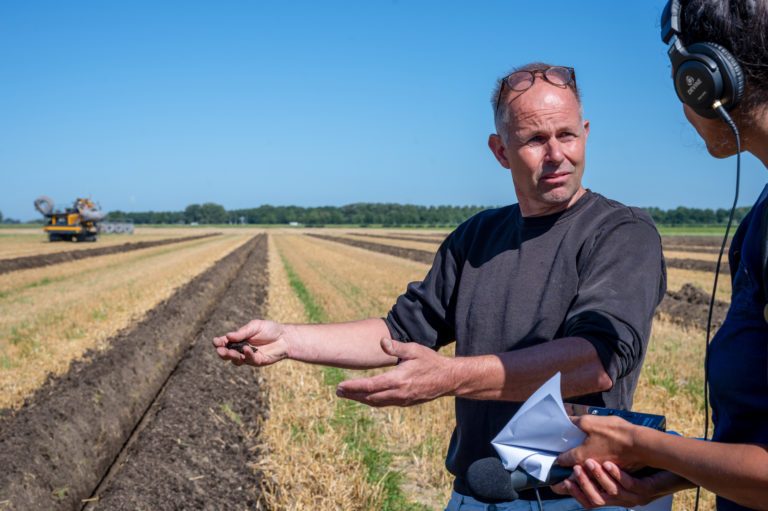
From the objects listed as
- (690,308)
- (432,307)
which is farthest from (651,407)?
(690,308)

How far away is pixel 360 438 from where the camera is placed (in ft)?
22.8

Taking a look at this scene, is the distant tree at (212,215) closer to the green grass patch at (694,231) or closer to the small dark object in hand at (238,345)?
the green grass patch at (694,231)

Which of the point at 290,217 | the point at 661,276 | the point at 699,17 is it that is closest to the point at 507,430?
the point at 661,276

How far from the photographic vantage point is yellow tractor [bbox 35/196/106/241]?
50562 millimetres

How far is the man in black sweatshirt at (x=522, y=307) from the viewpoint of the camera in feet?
6.60

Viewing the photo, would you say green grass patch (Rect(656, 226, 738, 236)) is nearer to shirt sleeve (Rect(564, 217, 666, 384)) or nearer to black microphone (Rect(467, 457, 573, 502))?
shirt sleeve (Rect(564, 217, 666, 384))

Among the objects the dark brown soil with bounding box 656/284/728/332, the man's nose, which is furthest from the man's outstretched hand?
the dark brown soil with bounding box 656/284/728/332

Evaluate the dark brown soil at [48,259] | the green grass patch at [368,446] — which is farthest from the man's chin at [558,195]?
the dark brown soil at [48,259]

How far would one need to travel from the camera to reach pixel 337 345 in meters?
2.76

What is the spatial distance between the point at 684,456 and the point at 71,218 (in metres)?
54.1

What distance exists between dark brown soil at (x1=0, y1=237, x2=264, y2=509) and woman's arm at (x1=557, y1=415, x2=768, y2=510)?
15.9 ft

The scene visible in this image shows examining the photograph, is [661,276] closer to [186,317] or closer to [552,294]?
[552,294]

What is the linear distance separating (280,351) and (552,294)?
3.41 feet

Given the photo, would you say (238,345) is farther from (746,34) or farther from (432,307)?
(746,34)
